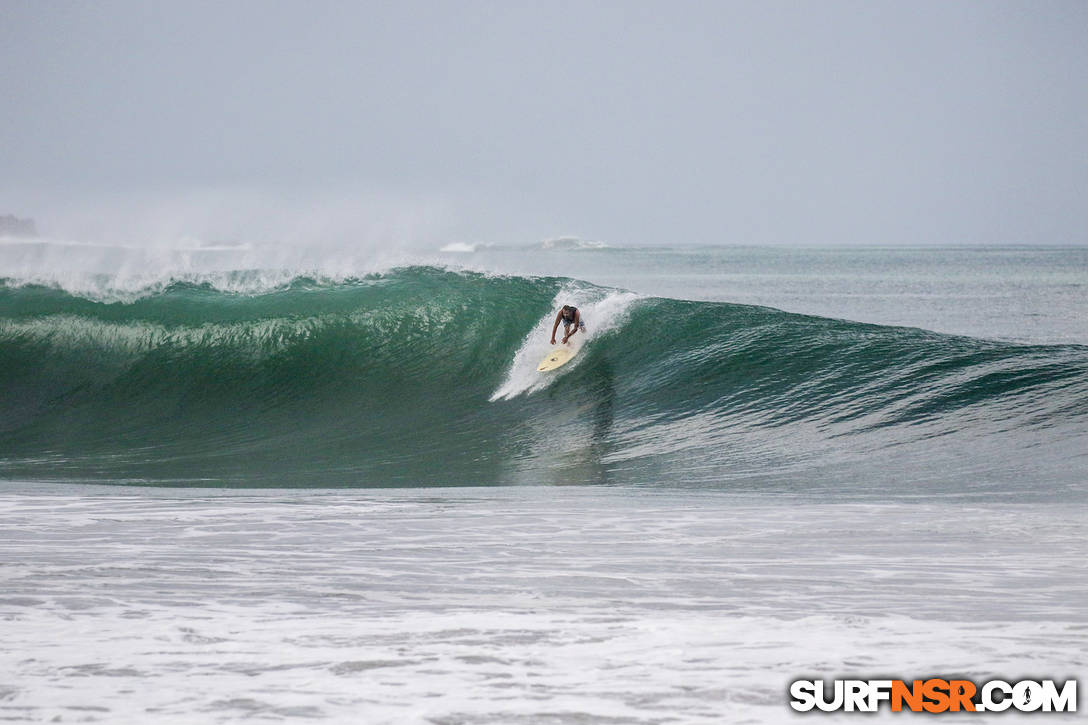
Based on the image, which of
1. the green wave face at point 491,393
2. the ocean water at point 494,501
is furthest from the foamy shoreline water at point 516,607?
the green wave face at point 491,393

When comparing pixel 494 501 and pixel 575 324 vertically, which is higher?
pixel 575 324

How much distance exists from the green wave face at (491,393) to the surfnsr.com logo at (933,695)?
13.9 feet

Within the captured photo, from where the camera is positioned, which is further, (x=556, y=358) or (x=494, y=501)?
(x=556, y=358)

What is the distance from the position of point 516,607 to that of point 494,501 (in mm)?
2785

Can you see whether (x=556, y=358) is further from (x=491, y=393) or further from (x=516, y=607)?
(x=516, y=607)

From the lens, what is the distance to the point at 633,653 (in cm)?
431

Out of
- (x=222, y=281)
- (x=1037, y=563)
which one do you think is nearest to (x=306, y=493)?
(x=1037, y=563)

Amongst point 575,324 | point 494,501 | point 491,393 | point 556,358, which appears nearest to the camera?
point 494,501

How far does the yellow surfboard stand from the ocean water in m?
0.17

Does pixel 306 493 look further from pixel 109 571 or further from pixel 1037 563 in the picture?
pixel 1037 563

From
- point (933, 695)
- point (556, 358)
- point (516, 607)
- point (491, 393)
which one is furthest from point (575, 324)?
point (933, 695)

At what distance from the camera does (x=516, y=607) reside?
491cm

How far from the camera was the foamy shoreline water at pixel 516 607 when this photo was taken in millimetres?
3893

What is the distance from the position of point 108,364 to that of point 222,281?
3.28 m
